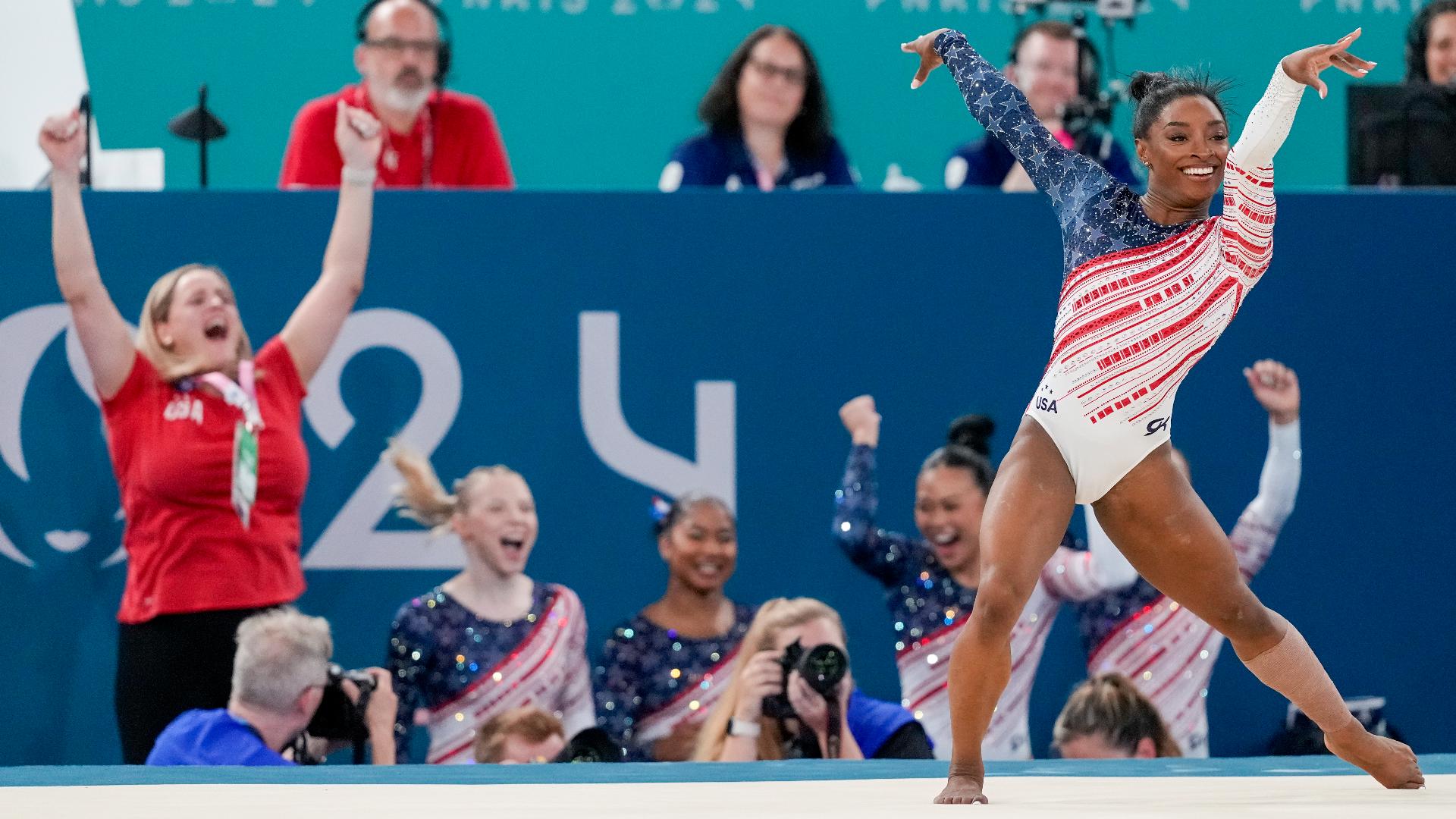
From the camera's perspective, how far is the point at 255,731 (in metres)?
4.06

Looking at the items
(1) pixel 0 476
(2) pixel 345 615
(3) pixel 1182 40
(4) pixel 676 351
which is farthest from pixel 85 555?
(3) pixel 1182 40

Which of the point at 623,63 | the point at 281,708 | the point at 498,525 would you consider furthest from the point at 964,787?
the point at 623,63

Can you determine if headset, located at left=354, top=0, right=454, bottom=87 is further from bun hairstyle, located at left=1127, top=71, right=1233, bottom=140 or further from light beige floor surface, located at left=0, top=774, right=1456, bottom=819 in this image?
light beige floor surface, located at left=0, top=774, right=1456, bottom=819

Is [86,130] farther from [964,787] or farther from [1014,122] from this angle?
[964,787]

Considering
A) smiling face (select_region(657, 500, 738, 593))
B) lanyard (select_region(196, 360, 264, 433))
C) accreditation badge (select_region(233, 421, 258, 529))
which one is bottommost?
smiling face (select_region(657, 500, 738, 593))

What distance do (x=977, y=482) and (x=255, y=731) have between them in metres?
1.95

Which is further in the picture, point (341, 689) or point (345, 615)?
point (345, 615)

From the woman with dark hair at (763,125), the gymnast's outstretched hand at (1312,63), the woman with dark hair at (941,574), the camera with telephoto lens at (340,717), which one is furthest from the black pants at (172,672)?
the gymnast's outstretched hand at (1312,63)

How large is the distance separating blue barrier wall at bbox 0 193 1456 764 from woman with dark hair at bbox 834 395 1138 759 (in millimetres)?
209

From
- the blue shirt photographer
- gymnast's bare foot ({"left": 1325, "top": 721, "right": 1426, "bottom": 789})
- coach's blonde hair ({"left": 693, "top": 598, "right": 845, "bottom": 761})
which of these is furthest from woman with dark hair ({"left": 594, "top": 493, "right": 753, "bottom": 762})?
gymnast's bare foot ({"left": 1325, "top": 721, "right": 1426, "bottom": 789})

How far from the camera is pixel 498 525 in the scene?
15.6 ft

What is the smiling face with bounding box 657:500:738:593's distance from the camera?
4.79m

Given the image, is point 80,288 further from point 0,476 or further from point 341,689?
point 341,689

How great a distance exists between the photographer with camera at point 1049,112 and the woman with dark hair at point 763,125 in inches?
17.1
